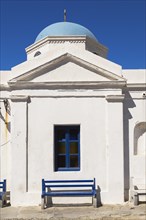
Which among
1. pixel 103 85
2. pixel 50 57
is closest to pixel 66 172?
pixel 103 85

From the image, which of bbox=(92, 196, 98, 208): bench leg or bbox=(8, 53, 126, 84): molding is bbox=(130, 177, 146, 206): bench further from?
bbox=(8, 53, 126, 84): molding

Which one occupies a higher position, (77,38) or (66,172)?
(77,38)

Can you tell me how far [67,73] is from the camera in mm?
9352

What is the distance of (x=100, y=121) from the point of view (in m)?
9.25

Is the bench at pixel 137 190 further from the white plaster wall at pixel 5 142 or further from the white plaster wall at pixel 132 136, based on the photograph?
the white plaster wall at pixel 5 142

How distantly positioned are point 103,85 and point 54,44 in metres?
4.92

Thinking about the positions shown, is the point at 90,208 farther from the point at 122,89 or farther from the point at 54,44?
the point at 54,44

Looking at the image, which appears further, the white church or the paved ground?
the white church

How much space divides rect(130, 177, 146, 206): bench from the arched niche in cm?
95

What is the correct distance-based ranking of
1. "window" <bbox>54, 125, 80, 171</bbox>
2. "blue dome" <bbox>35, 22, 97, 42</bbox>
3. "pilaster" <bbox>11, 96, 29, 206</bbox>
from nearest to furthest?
"pilaster" <bbox>11, 96, 29, 206</bbox>
"window" <bbox>54, 125, 80, 171</bbox>
"blue dome" <bbox>35, 22, 97, 42</bbox>

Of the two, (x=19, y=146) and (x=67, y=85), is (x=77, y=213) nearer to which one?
(x=19, y=146)

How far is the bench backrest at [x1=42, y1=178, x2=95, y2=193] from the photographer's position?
346 inches

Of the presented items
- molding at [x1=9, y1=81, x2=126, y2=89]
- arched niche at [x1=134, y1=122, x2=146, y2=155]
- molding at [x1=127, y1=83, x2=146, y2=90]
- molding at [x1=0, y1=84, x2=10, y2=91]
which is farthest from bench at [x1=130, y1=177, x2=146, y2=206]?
molding at [x1=0, y1=84, x2=10, y2=91]

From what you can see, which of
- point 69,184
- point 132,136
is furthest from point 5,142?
point 132,136
